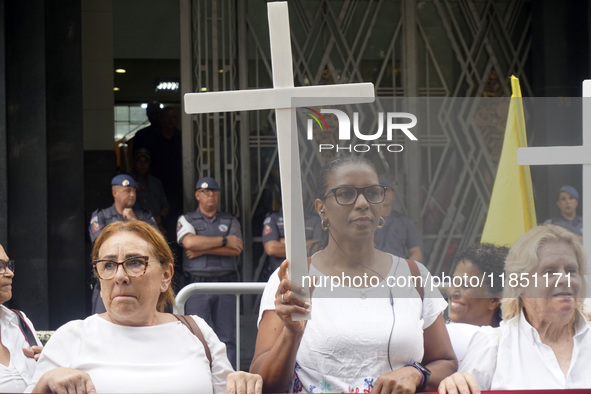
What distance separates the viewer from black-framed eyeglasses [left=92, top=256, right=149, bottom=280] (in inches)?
111

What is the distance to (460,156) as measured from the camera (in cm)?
271

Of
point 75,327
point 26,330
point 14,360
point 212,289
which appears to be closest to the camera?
point 75,327

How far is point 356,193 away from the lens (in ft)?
8.78

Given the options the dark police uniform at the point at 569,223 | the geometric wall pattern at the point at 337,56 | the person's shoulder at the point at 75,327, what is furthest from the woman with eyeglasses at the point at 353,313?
the geometric wall pattern at the point at 337,56

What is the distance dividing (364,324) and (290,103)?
79 centimetres

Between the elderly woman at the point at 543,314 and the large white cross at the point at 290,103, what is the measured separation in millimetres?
726

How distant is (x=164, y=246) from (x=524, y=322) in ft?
4.34

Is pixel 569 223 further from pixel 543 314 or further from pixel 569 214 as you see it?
pixel 543 314

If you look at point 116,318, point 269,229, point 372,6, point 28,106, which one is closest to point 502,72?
point 372,6

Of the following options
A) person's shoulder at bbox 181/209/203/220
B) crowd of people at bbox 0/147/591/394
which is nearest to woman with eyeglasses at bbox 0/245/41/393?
crowd of people at bbox 0/147/591/394

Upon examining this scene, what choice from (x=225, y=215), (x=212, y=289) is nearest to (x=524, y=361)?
(x=212, y=289)

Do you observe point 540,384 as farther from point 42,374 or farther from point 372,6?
point 372,6

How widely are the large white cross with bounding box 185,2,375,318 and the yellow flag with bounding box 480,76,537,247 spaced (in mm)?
513

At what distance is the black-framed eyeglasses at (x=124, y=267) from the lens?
9.23ft
